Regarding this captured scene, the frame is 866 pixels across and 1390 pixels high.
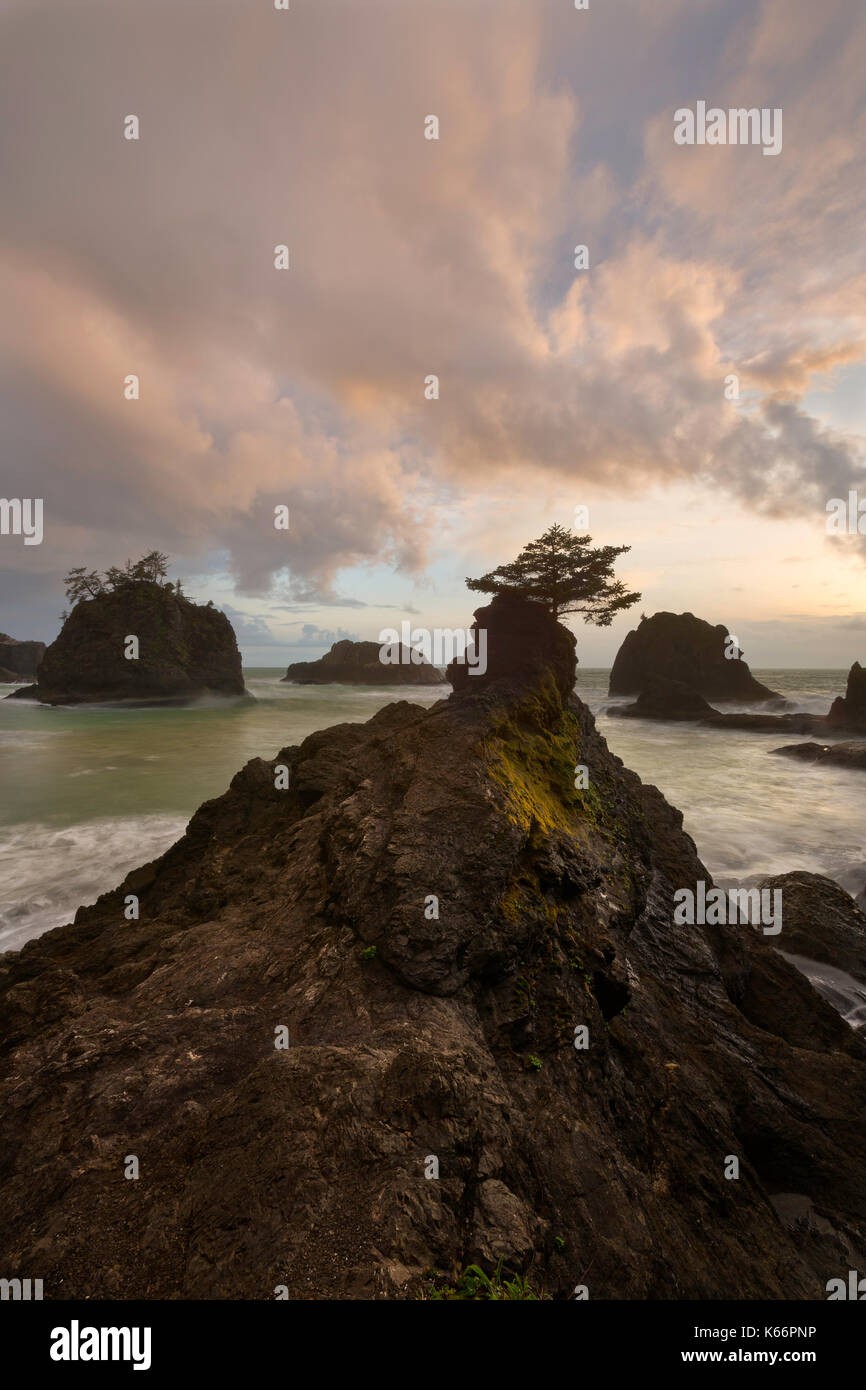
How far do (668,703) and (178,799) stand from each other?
56012 mm

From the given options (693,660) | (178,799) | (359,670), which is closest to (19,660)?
(359,670)

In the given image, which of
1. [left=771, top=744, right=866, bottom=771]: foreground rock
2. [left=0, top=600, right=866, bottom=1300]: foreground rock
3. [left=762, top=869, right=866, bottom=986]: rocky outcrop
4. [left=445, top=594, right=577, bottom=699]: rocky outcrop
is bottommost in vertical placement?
[left=762, top=869, right=866, bottom=986]: rocky outcrop

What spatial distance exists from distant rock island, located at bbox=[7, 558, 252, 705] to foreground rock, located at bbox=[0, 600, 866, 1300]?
223ft

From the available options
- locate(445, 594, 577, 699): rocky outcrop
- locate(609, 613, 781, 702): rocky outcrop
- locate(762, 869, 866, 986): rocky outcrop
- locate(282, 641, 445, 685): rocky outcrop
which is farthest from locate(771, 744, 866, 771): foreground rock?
locate(282, 641, 445, 685): rocky outcrop

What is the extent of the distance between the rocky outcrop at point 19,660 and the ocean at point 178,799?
105m

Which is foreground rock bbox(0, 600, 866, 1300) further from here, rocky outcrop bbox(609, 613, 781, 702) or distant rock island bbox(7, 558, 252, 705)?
rocky outcrop bbox(609, 613, 781, 702)

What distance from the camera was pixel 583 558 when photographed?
575 inches

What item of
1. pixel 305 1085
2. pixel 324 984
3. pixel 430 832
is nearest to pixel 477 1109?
pixel 305 1085

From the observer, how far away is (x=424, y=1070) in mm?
3984

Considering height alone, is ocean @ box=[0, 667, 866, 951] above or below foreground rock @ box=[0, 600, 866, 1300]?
below

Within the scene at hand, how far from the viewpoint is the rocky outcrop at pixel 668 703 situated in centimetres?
6103

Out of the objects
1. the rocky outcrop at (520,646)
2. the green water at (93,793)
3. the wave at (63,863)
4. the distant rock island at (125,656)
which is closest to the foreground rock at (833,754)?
the rocky outcrop at (520,646)

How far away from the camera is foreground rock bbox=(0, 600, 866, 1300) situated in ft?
10.3

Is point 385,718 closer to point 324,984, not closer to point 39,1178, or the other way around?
point 324,984
